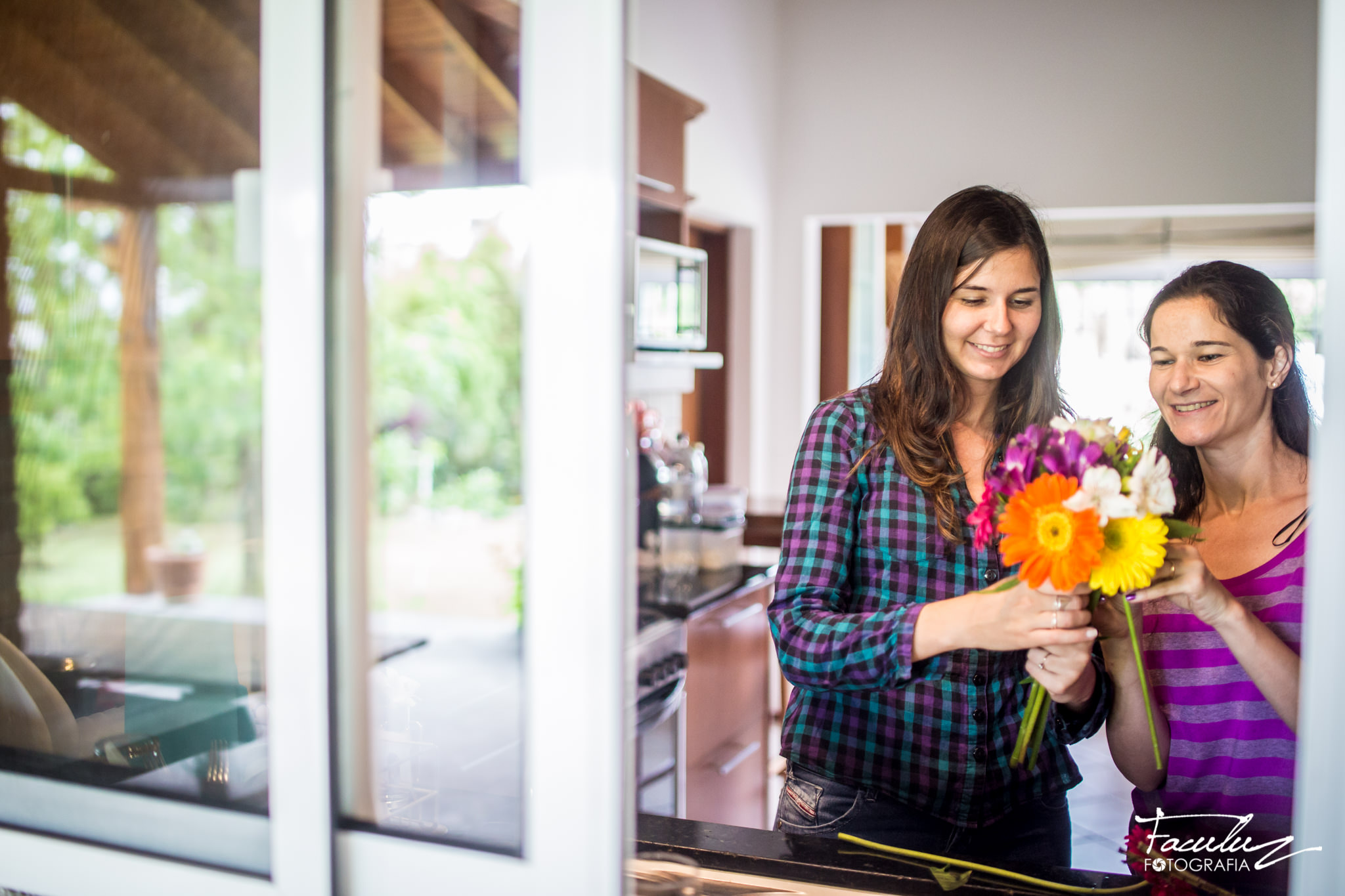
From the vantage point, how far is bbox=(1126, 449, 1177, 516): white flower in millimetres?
1102

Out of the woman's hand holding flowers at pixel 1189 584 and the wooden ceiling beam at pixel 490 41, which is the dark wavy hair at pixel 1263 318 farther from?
the wooden ceiling beam at pixel 490 41

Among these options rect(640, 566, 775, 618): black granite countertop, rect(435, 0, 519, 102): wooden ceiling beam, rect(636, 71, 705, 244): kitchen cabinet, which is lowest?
rect(640, 566, 775, 618): black granite countertop

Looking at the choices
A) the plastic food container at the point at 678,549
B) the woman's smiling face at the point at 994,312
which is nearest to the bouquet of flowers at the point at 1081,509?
the woman's smiling face at the point at 994,312

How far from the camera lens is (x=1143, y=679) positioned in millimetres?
1307

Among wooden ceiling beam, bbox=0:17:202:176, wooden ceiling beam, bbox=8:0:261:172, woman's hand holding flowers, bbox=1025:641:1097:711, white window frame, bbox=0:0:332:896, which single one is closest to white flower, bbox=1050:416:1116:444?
woman's hand holding flowers, bbox=1025:641:1097:711

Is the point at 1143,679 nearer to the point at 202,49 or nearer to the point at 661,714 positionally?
the point at 202,49

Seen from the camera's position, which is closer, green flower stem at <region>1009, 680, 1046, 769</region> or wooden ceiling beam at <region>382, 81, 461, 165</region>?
wooden ceiling beam at <region>382, 81, 461, 165</region>

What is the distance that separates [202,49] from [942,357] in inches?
41.2

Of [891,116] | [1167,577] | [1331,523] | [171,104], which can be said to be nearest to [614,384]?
[1331,523]

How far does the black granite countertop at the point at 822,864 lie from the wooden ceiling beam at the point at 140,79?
2.99ft

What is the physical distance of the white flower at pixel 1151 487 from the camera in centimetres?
110

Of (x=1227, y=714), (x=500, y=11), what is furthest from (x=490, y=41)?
(x=1227, y=714)

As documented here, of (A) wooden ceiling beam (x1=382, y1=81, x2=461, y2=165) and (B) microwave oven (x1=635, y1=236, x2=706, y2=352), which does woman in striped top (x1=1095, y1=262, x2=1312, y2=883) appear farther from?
(B) microwave oven (x1=635, y1=236, x2=706, y2=352)

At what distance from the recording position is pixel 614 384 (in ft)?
2.68
